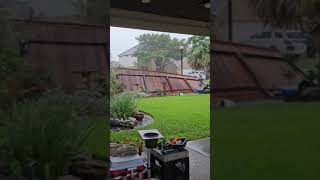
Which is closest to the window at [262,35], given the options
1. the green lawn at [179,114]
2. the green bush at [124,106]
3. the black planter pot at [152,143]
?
the black planter pot at [152,143]

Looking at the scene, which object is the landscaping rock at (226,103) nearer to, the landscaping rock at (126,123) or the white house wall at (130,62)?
the landscaping rock at (126,123)

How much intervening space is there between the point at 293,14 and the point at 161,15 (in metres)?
3.73

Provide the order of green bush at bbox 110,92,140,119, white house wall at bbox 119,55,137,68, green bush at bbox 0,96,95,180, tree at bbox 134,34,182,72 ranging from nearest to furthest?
1. green bush at bbox 0,96,95,180
2. green bush at bbox 110,92,140,119
3. white house wall at bbox 119,55,137,68
4. tree at bbox 134,34,182,72

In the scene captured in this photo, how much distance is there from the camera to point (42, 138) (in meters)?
2.59

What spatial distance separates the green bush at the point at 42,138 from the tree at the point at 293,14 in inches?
62.7

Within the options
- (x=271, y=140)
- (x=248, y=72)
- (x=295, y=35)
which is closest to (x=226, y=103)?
(x=248, y=72)

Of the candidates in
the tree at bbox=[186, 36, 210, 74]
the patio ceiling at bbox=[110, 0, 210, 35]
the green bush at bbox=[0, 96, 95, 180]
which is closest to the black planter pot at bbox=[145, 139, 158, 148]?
the patio ceiling at bbox=[110, 0, 210, 35]

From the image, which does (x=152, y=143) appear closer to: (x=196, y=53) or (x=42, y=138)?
(x=42, y=138)

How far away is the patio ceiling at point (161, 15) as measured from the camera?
5621mm

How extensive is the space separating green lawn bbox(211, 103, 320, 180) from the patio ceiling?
2.74m

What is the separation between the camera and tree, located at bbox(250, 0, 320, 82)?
285 cm

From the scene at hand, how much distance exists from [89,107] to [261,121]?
129 centimetres

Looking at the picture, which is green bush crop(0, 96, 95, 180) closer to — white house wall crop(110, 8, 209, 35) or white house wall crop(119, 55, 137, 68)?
white house wall crop(110, 8, 209, 35)

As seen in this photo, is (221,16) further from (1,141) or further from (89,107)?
(1,141)
